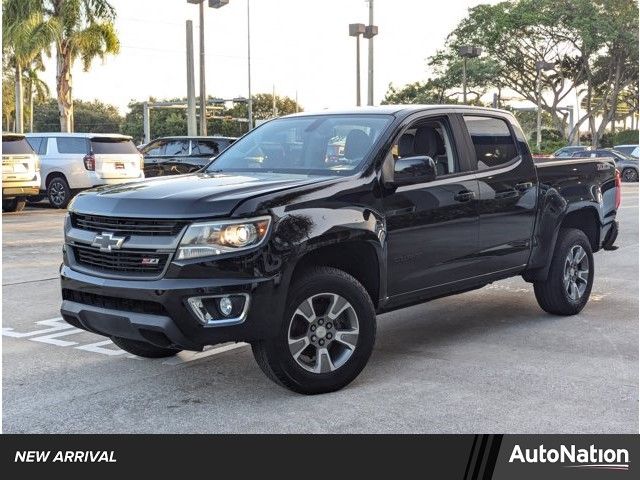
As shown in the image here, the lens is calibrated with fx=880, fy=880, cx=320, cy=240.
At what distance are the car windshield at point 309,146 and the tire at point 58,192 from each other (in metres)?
14.1

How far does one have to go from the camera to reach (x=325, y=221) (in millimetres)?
5172

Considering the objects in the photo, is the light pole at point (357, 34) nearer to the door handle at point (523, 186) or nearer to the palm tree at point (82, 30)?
the palm tree at point (82, 30)

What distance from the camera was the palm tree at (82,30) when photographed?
31422 millimetres

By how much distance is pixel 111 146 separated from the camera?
783 inches

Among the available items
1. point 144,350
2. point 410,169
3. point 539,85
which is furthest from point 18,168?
point 539,85

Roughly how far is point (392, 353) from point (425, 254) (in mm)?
857

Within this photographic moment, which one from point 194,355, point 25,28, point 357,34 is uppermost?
point 25,28

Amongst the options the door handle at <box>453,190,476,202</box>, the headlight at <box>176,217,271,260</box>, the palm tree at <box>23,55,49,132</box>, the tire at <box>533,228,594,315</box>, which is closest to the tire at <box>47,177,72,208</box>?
the tire at <box>533,228,594,315</box>

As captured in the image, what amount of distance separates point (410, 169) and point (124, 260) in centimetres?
190

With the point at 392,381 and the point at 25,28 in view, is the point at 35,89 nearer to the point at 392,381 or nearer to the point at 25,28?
the point at 25,28

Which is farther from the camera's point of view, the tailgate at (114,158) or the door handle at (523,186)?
the tailgate at (114,158)

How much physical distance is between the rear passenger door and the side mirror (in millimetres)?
856

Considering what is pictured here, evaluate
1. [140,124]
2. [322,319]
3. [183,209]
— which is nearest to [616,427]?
[322,319]

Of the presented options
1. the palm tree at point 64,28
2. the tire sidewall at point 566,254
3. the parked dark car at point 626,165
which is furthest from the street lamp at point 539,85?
the tire sidewall at point 566,254
